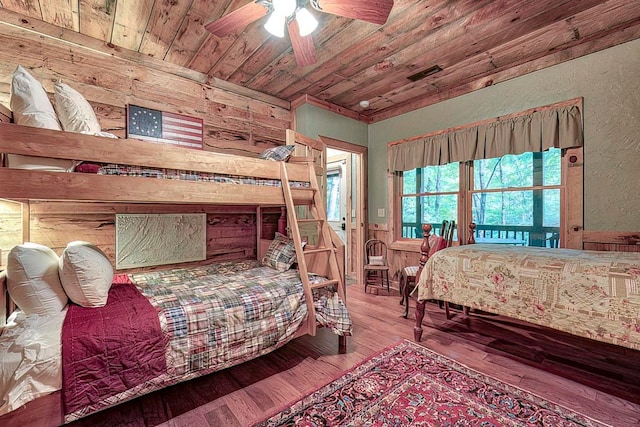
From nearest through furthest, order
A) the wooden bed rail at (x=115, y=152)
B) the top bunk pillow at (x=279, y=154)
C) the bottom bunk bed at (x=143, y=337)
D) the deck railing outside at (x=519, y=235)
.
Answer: the bottom bunk bed at (x=143, y=337)
the wooden bed rail at (x=115, y=152)
the top bunk pillow at (x=279, y=154)
the deck railing outside at (x=519, y=235)

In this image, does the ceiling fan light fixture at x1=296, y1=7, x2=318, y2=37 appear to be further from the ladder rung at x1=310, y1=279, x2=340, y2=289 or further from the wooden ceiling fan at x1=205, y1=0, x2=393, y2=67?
the ladder rung at x1=310, y1=279, x2=340, y2=289

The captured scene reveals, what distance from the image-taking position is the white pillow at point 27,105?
1.51 meters

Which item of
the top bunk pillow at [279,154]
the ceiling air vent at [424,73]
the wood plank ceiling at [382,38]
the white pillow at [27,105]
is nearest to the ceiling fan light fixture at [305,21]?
the wood plank ceiling at [382,38]

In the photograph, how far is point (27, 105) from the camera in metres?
1.52

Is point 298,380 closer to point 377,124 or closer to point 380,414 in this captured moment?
point 380,414

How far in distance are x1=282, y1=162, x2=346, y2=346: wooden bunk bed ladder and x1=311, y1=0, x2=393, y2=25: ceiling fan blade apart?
3.49ft

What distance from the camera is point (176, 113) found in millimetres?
2980

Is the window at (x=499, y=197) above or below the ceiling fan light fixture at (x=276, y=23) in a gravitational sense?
below

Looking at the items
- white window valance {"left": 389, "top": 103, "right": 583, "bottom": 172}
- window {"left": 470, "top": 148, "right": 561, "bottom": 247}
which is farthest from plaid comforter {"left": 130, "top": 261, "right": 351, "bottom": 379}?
white window valance {"left": 389, "top": 103, "right": 583, "bottom": 172}

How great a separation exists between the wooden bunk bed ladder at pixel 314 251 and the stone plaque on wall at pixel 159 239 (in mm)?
1239

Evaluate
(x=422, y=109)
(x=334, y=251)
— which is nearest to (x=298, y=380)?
(x=334, y=251)

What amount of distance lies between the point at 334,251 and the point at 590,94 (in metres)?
2.74

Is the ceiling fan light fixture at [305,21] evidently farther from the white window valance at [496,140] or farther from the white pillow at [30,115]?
the white window valance at [496,140]

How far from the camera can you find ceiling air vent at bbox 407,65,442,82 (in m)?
2.98
